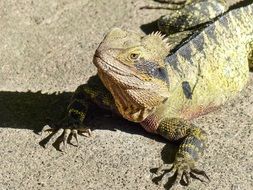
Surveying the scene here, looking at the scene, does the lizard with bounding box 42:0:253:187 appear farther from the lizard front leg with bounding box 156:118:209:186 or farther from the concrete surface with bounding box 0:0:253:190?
the concrete surface with bounding box 0:0:253:190

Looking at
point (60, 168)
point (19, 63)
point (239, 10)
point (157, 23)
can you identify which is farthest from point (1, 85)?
point (239, 10)

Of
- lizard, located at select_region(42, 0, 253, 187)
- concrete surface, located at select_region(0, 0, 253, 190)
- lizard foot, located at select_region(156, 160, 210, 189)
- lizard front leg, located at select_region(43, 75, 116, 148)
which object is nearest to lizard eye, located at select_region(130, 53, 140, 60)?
lizard, located at select_region(42, 0, 253, 187)

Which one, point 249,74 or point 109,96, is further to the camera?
point 249,74

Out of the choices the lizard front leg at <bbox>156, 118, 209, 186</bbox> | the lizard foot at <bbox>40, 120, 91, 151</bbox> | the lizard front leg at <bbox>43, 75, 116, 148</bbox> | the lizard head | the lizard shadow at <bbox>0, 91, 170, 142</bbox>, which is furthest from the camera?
the lizard shadow at <bbox>0, 91, 170, 142</bbox>

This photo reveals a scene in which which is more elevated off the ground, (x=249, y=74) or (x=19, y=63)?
(x=249, y=74)

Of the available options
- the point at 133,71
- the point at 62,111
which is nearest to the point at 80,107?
the point at 62,111

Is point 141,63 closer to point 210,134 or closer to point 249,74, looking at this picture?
point 210,134
